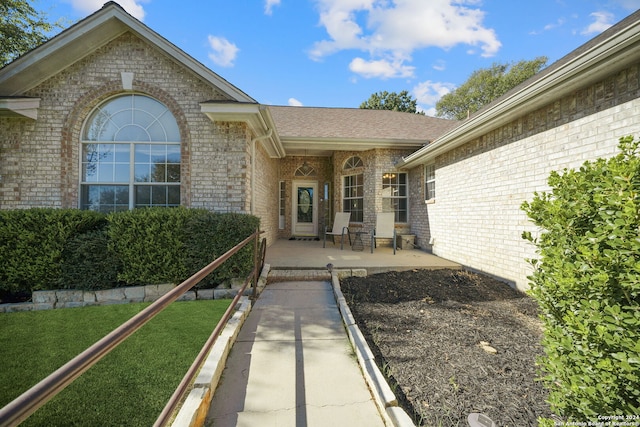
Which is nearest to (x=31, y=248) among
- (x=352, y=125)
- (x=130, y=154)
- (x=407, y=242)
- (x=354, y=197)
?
(x=130, y=154)

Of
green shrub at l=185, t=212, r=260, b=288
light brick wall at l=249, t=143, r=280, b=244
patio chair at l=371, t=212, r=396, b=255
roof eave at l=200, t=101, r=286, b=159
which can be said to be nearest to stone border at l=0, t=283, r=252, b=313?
green shrub at l=185, t=212, r=260, b=288

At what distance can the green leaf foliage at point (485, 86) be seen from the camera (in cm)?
2228

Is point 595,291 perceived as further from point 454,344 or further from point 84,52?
point 84,52

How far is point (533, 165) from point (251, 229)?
4700 mm

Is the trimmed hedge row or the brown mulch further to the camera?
the trimmed hedge row

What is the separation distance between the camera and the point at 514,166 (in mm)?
4742

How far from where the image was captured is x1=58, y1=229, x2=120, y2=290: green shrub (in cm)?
449

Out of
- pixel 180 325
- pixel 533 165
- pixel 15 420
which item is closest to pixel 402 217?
pixel 533 165

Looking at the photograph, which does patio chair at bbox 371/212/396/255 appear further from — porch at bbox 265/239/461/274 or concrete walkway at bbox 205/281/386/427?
concrete walkway at bbox 205/281/386/427

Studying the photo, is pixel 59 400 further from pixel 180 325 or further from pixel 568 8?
pixel 568 8

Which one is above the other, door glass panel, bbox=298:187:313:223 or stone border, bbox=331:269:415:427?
door glass panel, bbox=298:187:313:223

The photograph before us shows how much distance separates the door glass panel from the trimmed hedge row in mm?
6795

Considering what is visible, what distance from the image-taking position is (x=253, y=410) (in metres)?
1.97

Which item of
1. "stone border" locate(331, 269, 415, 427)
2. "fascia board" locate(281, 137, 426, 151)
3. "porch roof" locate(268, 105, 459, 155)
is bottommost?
"stone border" locate(331, 269, 415, 427)
